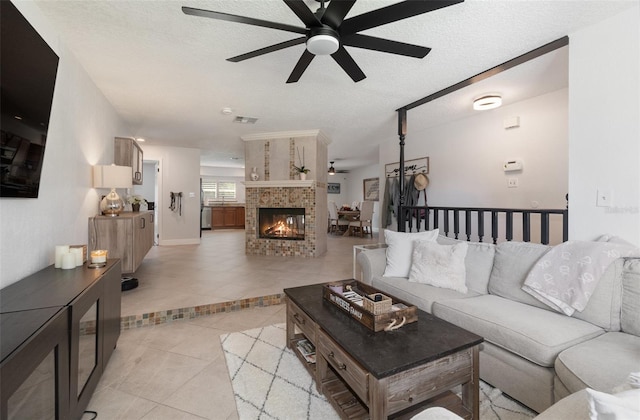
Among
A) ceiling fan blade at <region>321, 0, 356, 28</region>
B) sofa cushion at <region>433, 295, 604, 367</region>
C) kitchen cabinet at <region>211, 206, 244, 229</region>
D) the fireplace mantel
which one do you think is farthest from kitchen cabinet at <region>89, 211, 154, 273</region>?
kitchen cabinet at <region>211, 206, 244, 229</region>

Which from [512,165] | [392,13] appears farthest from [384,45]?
[512,165]

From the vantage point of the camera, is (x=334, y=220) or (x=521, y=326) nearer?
(x=521, y=326)

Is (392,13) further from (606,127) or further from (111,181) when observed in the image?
(111,181)

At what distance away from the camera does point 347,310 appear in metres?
1.62

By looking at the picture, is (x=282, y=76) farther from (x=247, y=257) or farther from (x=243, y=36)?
(x=247, y=257)

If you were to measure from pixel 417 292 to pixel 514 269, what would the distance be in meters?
0.71

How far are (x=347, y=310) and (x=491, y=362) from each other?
90 cm

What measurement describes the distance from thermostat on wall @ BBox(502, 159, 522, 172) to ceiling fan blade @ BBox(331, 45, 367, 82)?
269cm

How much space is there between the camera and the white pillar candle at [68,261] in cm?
182

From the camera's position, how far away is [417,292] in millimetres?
2164

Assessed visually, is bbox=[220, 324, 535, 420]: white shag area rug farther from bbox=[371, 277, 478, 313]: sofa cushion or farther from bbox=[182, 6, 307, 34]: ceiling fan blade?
bbox=[182, 6, 307, 34]: ceiling fan blade

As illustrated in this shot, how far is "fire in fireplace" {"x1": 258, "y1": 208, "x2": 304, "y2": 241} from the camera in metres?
5.41

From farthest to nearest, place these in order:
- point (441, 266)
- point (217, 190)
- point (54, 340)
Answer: point (217, 190), point (441, 266), point (54, 340)

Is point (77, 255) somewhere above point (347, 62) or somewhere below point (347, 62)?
below
